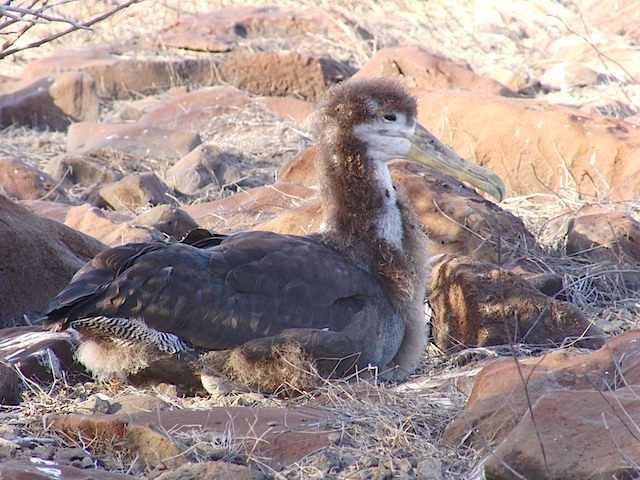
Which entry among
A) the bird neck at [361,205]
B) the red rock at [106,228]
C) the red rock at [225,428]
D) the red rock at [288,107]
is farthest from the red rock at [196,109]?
the red rock at [225,428]

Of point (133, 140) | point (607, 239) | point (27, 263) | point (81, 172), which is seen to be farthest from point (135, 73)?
point (607, 239)

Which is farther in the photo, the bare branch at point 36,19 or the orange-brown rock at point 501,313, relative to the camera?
the orange-brown rock at point 501,313

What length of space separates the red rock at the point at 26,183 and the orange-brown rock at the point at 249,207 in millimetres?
1209

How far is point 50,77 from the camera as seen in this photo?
1102 centimetres

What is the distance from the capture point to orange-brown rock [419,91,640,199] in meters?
7.21

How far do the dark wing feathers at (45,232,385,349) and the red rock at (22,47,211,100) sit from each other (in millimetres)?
7717

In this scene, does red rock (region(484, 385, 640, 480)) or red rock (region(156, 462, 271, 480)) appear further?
red rock (region(156, 462, 271, 480))

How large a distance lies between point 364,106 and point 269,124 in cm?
532

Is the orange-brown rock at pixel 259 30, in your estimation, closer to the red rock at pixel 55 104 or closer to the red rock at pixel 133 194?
the red rock at pixel 55 104

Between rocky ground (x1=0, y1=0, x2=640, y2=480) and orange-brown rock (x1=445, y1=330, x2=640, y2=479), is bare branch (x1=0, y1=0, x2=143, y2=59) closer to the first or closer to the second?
rocky ground (x1=0, y1=0, x2=640, y2=480)

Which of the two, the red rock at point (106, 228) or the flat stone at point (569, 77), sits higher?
the red rock at point (106, 228)

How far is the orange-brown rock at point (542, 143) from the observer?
7.21 metres

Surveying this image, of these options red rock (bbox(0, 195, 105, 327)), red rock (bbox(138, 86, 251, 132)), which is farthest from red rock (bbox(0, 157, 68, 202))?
red rock (bbox(0, 195, 105, 327))

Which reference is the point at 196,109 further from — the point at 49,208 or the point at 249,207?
the point at 249,207
